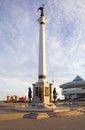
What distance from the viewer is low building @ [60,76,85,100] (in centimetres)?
12556

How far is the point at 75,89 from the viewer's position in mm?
129000

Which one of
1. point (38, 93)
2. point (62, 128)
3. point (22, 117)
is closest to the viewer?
point (62, 128)

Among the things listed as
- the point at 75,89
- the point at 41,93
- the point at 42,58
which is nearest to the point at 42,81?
the point at 41,93

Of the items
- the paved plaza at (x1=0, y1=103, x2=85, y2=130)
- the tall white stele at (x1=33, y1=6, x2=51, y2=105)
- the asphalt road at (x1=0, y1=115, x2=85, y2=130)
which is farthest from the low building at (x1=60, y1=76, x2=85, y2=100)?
the asphalt road at (x1=0, y1=115, x2=85, y2=130)

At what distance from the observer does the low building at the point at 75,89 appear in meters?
126

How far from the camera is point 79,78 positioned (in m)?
132

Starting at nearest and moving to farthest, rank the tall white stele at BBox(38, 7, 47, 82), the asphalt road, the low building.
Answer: the asphalt road < the tall white stele at BBox(38, 7, 47, 82) < the low building

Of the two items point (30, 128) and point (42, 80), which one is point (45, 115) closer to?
point (30, 128)

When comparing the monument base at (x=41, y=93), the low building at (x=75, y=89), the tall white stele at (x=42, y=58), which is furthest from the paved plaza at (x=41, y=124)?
the low building at (x=75, y=89)

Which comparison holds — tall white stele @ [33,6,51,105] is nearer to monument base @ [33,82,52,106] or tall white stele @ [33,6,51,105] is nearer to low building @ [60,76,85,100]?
monument base @ [33,82,52,106]

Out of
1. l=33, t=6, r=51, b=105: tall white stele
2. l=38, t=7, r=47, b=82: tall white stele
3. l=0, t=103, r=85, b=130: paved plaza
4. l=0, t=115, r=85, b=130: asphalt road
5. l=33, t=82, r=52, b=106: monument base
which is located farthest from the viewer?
l=38, t=7, r=47, b=82: tall white stele

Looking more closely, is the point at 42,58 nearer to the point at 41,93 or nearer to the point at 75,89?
the point at 41,93

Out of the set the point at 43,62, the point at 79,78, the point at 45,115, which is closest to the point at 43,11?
the point at 43,62

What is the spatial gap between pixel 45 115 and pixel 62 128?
1047 centimetres
